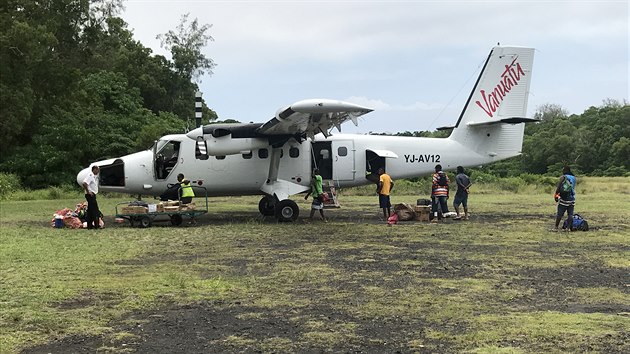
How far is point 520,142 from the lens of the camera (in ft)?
61.6

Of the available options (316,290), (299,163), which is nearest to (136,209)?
(299,163)

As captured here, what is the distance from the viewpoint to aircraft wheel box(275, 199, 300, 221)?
634 inches

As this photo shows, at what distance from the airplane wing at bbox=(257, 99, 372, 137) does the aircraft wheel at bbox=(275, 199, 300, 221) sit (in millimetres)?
1937

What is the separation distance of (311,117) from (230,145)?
243 cm

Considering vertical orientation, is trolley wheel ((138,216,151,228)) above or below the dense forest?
below

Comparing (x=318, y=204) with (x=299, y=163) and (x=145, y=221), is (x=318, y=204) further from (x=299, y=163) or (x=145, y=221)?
(x=145, y=221)

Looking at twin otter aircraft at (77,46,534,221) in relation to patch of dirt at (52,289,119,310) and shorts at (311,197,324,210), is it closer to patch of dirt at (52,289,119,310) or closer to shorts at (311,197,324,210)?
shorts at (311,197,324,210)

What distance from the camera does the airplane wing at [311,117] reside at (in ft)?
41.4

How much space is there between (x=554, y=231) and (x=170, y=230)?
9.01m

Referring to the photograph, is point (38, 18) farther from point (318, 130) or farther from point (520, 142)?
point (520, 142)

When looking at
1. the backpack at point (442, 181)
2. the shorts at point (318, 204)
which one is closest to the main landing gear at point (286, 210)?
the shorts at point (318, 204)

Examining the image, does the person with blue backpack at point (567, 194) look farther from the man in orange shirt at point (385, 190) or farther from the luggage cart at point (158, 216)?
the luggage cart at point (158, 216)

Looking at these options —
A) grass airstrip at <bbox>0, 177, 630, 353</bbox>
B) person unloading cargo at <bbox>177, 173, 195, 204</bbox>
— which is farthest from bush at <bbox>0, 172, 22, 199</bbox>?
person unloading cargo at <bbox>177, 173, 195, 204</bbox>

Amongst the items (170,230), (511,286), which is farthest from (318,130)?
(511,286)
